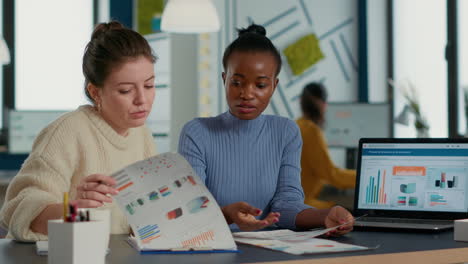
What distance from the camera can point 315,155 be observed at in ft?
15.2

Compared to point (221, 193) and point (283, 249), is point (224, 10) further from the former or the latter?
point (283, 249)

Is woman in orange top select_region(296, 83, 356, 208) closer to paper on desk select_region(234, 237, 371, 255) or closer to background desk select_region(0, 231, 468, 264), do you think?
background desk select_region(0, 231, 468, 264)

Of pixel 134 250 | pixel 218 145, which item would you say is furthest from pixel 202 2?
pixel 134 250

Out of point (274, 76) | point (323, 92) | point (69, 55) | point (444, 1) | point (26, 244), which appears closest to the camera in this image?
point (26, 244)

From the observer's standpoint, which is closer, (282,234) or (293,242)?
(293,242)

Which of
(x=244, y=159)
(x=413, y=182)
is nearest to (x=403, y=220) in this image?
(x=413, y=182)

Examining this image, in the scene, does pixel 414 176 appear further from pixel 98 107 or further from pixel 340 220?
pixel 98 107

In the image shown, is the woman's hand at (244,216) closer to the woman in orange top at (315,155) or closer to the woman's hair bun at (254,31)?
the woman's hair bun at (254,31)

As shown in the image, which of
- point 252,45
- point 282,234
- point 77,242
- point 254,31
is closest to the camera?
point 77,242

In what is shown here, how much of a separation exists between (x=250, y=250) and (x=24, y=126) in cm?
535

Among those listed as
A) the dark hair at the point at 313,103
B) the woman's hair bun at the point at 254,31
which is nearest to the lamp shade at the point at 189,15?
the dark hair at the point at 313,103

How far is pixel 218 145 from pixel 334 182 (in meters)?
2.68

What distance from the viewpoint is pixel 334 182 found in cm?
468

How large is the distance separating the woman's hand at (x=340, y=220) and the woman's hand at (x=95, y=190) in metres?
0.59
